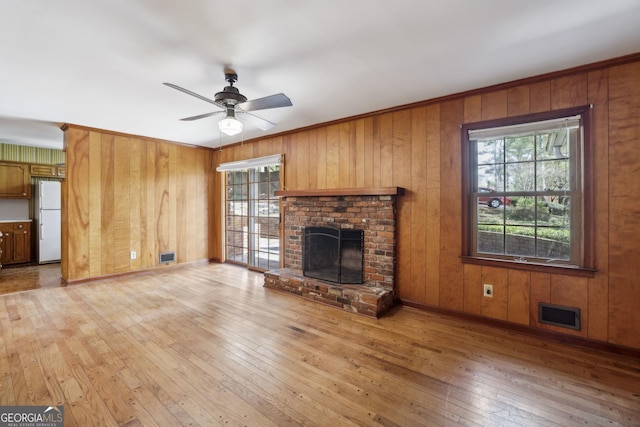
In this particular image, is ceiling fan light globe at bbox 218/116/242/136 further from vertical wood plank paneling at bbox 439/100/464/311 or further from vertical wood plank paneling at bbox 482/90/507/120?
vertical wood plank paneling at bbox 482/90/507/120

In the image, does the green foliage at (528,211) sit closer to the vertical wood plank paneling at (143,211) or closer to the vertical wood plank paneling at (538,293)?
the vertical wood plank paneling at (538,293)

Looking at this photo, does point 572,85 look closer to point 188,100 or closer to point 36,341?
point 188,100

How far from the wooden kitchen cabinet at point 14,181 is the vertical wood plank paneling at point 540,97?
29.2 feet

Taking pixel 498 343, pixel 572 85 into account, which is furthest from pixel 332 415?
pixel 572 85

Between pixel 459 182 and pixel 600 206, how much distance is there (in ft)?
3.81

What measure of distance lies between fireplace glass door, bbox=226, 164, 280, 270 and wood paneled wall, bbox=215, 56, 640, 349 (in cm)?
81

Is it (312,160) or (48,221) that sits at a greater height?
(312,160)

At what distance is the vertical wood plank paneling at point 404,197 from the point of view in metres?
3.37

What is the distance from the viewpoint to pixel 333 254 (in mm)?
3854

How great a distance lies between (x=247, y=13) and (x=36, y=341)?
3.37m

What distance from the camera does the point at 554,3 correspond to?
171 centimetres

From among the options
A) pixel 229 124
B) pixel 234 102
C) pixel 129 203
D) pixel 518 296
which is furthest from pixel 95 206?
pixel 518 296

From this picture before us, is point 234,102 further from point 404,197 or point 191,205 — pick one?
point 191,205

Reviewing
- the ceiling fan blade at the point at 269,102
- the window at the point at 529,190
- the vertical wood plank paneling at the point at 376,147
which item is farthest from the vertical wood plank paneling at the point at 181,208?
the window at the point at 529,190
